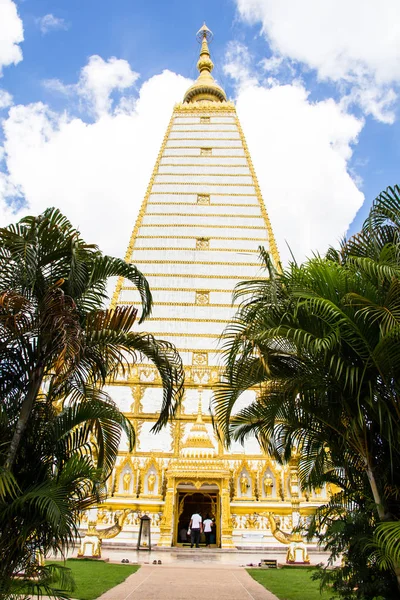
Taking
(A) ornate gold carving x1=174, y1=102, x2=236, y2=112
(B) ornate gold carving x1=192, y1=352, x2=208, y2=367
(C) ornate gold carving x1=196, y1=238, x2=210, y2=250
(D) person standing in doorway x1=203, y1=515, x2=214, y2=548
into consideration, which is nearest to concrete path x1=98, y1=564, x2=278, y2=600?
(D) person standing in doorway x1=203, y1=515, x2=214, y2=548

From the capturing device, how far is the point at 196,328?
66.9ft

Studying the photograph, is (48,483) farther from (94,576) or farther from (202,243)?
(202,243)

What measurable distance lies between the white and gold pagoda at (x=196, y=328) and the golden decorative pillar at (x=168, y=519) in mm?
27

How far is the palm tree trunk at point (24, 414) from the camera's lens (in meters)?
4.39

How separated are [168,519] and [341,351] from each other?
996 cm

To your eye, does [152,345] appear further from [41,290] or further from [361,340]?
[361,340]

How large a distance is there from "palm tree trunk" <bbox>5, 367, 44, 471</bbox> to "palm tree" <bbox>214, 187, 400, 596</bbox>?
1872 millimetres

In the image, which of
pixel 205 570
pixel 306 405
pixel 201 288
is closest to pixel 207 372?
pixel 201 288

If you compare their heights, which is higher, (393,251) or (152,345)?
(393,251)

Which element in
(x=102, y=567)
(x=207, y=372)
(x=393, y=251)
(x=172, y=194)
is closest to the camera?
(x=393, y=251)

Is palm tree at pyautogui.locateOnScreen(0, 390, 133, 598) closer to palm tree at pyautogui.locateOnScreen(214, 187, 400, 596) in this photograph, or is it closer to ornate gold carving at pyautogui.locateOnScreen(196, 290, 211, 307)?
palm tree at pyautogui.locateOnScreen(214, 187, 400, 596)

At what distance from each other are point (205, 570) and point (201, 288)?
13645 mm

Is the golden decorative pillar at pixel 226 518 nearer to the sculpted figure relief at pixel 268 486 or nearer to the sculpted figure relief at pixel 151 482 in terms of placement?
the sculpted figure relief at pixel 268 486

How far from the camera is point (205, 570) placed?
9.09 meters
